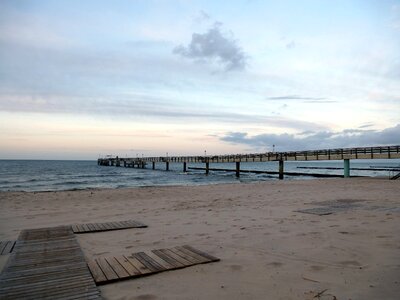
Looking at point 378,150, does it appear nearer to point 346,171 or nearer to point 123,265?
point 346,171

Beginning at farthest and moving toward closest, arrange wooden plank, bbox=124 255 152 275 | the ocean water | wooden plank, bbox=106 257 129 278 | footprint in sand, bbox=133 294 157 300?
the ocean water → wooden plank, bbox=124 255 152 275 → wooden plank, bbox=106 257 129 278 → footprint in sand, bbox=133 294 157 300

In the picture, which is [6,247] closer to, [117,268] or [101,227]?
[101,227]

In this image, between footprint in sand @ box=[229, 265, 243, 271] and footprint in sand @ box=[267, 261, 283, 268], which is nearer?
footprint in sand @ box=[229, 265, 243, 271]

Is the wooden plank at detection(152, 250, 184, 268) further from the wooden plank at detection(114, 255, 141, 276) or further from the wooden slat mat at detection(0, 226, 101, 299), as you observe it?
the wooden slat mat at detection(0, 226, 101, 299)

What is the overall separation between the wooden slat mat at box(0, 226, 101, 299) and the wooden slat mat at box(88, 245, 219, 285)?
0.18 m

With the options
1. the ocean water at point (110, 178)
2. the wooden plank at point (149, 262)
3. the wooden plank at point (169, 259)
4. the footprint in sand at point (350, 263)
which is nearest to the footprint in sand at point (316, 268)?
the footprint in sand at point (350, 263)

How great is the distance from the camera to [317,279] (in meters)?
4.21

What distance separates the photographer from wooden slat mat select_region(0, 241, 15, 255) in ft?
18.6

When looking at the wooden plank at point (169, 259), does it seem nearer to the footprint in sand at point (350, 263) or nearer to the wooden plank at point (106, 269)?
the wooden plank at point (106, 269)

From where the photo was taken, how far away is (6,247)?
6.02m

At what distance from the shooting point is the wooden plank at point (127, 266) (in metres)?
4.44

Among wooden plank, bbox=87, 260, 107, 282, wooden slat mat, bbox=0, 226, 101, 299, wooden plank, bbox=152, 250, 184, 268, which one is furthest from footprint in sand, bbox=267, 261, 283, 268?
wooden slat mat, bbox=0, 226, 101, 299

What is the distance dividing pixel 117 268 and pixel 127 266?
0.15 metres

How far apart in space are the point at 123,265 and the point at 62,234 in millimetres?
2984
